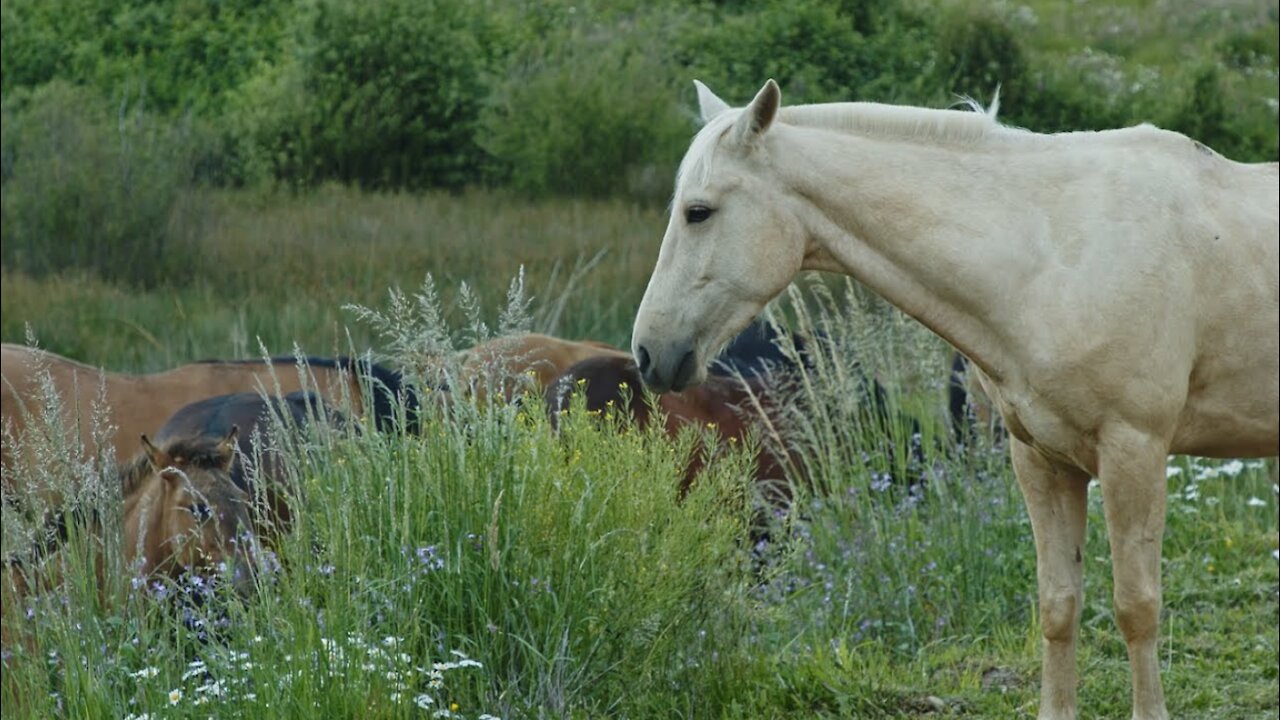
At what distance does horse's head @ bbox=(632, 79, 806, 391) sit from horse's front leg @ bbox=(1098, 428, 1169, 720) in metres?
1.03

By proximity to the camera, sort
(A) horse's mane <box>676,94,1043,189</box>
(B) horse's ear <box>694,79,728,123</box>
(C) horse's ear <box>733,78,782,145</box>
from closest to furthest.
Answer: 1. (C) horse's ear <box>733,78,782,145</box>
2. (A) horse's mane <box>676,94,1043,189</box>
3. (B) horse's ear <box>694,79,728,123</box>

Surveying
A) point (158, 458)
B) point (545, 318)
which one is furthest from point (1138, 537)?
point (545, 318)

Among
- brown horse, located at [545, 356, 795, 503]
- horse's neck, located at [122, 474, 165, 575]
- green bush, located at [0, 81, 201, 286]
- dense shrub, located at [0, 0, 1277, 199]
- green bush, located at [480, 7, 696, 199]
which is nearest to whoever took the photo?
horse's neck, located at [122, 474, 165, 575]

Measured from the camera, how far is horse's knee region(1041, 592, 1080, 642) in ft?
15.2

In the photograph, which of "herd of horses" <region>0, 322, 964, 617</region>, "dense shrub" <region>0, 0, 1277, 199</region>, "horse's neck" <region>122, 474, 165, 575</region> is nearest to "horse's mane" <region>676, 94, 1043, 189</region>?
A: "herd of horses" <region>0, 322, 964, 617</region>

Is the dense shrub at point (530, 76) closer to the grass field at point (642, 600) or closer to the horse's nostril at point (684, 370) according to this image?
the grass field at point (642, 600)

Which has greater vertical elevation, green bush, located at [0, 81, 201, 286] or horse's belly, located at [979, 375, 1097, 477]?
horse's belly, located at [979, 375, 1097, 477]

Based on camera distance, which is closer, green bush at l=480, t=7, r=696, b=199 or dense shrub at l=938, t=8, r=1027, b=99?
green bush at l=480, t=7, r=696, b=199

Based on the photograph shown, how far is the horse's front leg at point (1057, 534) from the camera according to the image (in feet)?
15.1

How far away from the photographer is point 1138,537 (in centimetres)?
437

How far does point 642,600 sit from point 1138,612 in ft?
4.54

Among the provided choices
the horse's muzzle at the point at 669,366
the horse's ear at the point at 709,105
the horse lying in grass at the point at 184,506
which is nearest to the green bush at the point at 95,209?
the horse lying in grass at the point at 184,506

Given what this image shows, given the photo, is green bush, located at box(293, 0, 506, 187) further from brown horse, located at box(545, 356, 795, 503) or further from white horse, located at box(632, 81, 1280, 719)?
white horse, located at box(632, 81, 1280, 719)

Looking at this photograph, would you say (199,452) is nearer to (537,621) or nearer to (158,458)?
(158,458)
